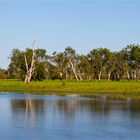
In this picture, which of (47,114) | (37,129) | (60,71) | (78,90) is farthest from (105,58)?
(37,129)

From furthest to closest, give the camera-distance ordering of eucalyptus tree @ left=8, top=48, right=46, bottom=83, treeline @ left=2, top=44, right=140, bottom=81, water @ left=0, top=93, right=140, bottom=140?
1. treeline @ left=2, top=44, right=140, bottom=81
2. eucalyptus tree @ left=8, top=48, right=46, bottom=83
3. water @ left=0, top=93, right=140, bottom=140

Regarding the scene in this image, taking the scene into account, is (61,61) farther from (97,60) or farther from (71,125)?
(71,125)

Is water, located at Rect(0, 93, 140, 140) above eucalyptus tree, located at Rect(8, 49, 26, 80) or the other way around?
the other way around

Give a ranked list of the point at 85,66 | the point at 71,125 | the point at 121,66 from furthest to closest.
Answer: the point at 121,66, the point at 85,66, the point at 71,125

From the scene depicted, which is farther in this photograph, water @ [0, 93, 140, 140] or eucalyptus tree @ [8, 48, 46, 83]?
eucalyptus tree @ [8, 48, 46, 83]

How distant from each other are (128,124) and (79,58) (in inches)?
4498

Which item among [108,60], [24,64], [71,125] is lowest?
[71,125]

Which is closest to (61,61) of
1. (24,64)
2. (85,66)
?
(85,66)

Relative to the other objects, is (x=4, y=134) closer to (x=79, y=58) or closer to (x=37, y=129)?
(x=37, y=129)

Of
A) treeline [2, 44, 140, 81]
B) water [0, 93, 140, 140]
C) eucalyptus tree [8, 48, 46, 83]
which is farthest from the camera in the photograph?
treeline [2, 44, 140, 81]

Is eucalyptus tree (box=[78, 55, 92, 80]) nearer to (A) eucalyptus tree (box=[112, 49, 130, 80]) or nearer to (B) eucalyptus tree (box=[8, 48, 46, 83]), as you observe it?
(A) eucalyptus tree (box=[112, 49, 130, 80])

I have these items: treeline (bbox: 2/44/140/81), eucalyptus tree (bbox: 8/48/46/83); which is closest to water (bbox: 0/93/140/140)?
eucalyptus tree (bbox: 8/48/46/83)

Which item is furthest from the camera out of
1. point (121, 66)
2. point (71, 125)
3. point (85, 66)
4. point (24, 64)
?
point (121, 66)

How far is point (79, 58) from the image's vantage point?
14250cm
